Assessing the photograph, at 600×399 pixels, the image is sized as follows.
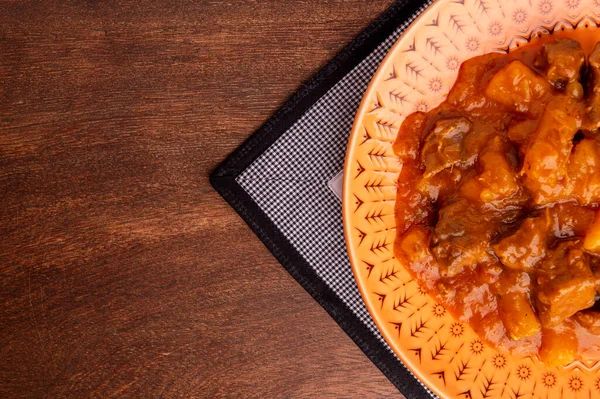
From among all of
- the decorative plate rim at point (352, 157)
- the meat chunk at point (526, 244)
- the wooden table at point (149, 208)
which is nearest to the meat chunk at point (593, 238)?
the meat chunk at point (526, 244)

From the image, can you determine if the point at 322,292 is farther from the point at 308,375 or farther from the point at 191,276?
the point at 191,276

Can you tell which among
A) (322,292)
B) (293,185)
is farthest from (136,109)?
(322,292)

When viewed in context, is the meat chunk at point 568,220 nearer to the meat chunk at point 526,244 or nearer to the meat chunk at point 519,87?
the meat chunk at point 526,244

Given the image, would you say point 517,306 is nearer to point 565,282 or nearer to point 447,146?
point 565,282

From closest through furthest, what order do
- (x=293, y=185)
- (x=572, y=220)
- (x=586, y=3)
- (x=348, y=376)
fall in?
1. (x=572, y=220)
2. (x=586, y=3)
3. (x=293, y=185)
4. (x=348, y=376)

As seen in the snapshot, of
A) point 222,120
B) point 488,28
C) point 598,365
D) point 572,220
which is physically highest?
point 488,28

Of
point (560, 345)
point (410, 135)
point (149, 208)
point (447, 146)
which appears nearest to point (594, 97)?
point (447, 146)

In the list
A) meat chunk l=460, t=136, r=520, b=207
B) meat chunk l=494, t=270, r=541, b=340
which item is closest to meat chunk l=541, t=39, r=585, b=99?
meat chunk l=460, t=136, r=520, b=207
